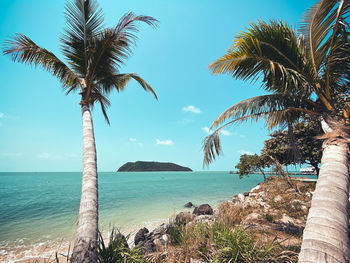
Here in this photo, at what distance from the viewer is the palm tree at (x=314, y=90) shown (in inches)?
59.0

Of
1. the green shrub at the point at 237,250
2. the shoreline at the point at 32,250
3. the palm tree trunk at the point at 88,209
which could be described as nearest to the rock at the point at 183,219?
the shoreline at the point at 32,250

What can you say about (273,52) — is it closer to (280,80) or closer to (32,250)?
(280,80)

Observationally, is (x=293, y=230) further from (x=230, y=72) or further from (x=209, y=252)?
(x=230, y=72)

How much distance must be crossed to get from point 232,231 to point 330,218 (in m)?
2.04

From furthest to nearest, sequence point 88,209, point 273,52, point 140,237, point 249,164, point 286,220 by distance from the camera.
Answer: point 249,164 < point 140,237 < point 286,220 < point 273,52 < point 88,209

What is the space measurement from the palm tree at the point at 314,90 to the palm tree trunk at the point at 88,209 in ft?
8.48

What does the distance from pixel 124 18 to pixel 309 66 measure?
5.22 m

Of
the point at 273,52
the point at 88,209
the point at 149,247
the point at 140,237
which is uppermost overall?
the point at 273,52

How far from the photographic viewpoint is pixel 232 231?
3.10m

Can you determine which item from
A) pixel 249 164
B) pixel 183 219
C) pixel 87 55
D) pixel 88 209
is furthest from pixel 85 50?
pixel 249 164

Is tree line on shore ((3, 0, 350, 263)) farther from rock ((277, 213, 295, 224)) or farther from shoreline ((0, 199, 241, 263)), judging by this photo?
shoreline ((0, 199, 241, 263))

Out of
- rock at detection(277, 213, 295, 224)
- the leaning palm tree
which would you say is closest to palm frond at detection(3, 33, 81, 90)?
the leaning palm tree

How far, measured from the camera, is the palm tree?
59.0 inches

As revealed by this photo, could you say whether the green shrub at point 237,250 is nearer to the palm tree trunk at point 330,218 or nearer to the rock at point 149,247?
the palm tree trunk at point 330,218
